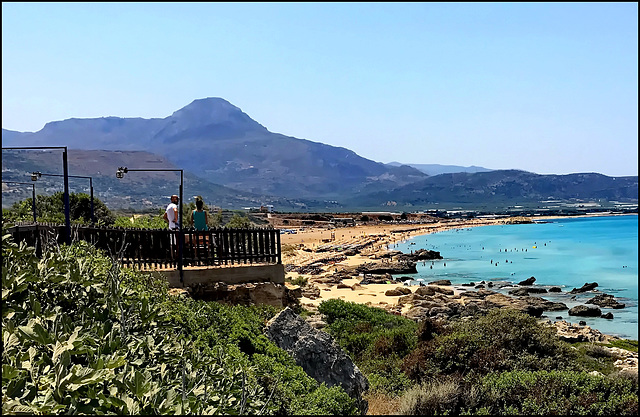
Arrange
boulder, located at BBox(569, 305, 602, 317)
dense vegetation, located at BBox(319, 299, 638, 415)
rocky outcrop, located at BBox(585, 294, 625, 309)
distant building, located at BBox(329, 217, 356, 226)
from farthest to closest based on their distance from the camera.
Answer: distant building, located at BBox(329, 217, 356, 226) < rocky outcrop, located at BBox(585, 294, 625, 309) < boulder, located at BBox(569, 305, 602, 317) < dense vegetation, located at BBox(319, 299, 638, 415)

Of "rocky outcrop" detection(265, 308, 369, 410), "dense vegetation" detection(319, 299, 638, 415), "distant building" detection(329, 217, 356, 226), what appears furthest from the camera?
"distant building" detection(329, 217, 356, 226)

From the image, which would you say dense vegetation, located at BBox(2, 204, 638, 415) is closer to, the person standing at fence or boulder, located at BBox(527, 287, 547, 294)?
the person standing at fence

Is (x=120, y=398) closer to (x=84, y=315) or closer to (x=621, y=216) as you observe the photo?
Result: (x=84, y=315)

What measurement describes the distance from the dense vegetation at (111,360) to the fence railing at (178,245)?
208 inches

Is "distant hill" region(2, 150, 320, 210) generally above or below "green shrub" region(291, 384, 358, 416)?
above

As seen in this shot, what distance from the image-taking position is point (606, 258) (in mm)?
57406

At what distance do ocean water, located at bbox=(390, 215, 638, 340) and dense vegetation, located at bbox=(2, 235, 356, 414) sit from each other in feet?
56.8

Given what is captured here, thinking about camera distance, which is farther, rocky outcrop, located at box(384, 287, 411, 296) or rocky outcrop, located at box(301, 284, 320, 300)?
rocky outcrop, located at box(384, 287, 411, 296)

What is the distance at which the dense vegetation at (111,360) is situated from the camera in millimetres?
3652

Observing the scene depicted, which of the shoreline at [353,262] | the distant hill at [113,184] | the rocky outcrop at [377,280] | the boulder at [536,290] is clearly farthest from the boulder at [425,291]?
the distant hill at [113,184]

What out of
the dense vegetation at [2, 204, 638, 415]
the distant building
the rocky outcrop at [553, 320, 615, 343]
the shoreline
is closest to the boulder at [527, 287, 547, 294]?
the shoreline

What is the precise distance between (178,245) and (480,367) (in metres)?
6.72

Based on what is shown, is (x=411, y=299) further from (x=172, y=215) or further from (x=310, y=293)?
(x=172, y=215)

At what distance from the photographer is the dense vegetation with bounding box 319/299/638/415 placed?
6719 mm
